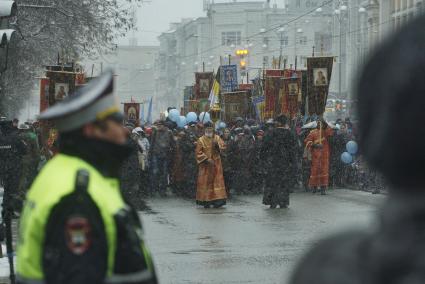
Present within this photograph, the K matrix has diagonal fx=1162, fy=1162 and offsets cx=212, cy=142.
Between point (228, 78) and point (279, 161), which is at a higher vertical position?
point (228, 78)

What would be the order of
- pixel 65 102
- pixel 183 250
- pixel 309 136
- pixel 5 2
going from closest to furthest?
1. pixel 65 102
2. pixel 5 2
3. pixel 183 250
4. pixel 309 136

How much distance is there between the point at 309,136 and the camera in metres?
25.6

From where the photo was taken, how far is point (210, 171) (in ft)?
70.2

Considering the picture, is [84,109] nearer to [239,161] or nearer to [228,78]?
[239,161]

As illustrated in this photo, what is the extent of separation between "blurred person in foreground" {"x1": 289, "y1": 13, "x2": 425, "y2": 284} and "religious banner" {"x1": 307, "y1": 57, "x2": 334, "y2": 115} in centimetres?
2411

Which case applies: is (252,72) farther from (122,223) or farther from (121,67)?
(122,223)

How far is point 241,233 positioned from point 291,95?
14.2 m

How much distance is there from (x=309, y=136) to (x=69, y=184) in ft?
73.0

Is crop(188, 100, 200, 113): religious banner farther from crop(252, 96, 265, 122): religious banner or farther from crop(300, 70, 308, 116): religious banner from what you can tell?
crop(300, 70, 308, 116): religious banner

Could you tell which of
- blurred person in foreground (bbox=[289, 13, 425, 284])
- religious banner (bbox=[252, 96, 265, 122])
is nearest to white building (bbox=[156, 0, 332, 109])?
religious banner (bbox=[252, 96, 265, 122])

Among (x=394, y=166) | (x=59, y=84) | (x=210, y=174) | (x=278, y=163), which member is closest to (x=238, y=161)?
(x=59, y=84)

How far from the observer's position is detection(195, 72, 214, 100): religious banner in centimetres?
3878

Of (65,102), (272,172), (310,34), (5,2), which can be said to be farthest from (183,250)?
(310,34)

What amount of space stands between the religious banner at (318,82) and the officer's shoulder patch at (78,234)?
22791 mm
